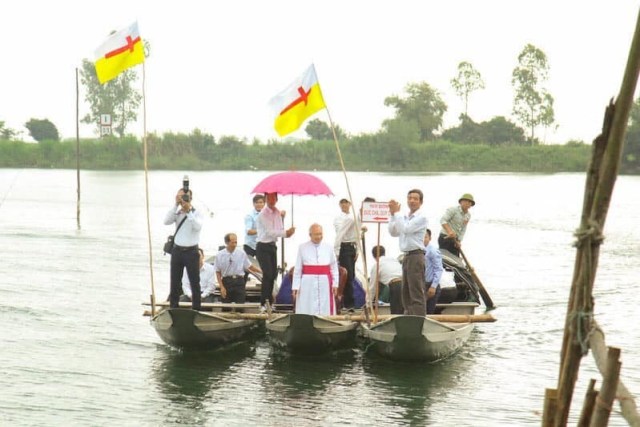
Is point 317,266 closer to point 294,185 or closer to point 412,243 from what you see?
point 412,243

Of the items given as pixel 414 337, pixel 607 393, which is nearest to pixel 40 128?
pixel 414 337

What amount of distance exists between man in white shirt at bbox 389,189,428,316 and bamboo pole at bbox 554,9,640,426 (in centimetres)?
709

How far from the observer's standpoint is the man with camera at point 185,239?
13.0m

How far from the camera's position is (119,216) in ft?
146

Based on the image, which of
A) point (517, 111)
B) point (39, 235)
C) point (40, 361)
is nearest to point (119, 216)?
point (39, 235)

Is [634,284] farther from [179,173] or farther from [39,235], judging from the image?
[179,173]

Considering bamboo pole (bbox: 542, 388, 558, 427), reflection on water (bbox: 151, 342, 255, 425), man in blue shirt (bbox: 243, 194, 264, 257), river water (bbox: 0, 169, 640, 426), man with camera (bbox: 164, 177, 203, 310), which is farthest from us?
man in blue shirt (bbox: 243, 194, 264, 257)

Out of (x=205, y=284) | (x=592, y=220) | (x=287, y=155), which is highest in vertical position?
(x=287, y=155)

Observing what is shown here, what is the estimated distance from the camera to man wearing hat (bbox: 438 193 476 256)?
17234mm

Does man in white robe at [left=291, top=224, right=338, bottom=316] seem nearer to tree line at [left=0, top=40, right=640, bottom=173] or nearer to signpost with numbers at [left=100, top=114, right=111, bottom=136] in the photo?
tree line at [left=0, top=40, right=640, bottom=173]

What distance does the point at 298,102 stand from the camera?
45.2 ft

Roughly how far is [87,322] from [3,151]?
71.3m

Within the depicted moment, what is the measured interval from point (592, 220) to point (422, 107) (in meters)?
97.3

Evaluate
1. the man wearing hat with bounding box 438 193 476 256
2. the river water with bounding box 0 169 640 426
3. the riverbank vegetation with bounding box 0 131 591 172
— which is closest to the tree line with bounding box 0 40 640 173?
the riverbank vegetation with bounding box 0 131 591 172
